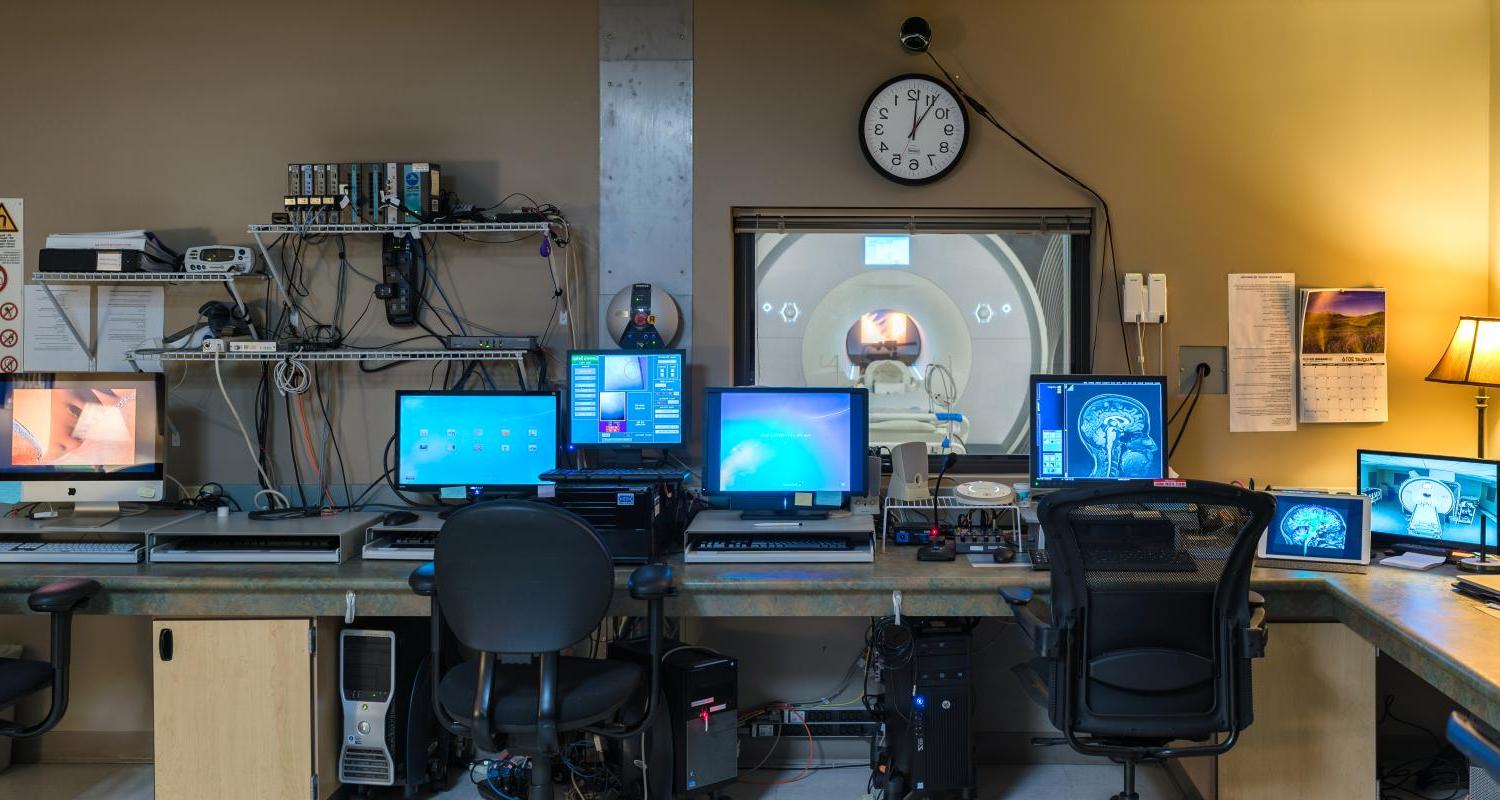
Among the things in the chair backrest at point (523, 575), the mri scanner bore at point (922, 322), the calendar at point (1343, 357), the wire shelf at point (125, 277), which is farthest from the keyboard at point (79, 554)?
the calendar at point (1343, 357)

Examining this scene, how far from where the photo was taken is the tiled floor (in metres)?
2.77

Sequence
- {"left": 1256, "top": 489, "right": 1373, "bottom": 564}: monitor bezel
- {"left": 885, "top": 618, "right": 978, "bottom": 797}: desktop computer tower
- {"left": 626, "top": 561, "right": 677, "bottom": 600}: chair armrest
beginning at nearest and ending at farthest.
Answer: {"left": 626, "top": 561, "right": 677, "bottom": 600}: chair armrest, {"left": 1256, "top": 489, "right": 1373, "bottom": 564}: monitor bezel, {"left": 885, "top": 618, "right": 978, "bottom": 797}: desktop computer tower

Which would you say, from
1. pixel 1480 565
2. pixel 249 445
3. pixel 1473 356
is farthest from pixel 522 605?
pixel 1473 356

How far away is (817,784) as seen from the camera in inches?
112

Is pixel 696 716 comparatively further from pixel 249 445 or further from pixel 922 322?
pixel 249 445

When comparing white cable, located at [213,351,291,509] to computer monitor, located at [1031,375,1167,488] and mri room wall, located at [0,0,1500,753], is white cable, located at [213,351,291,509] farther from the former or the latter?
computer monitor, located at [1031,375,1167,488]

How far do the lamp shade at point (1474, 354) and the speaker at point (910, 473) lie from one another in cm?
167

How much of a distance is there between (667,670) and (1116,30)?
2547 millimetres

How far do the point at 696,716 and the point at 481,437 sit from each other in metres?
1.09

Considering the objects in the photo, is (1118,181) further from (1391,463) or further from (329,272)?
(329,272)

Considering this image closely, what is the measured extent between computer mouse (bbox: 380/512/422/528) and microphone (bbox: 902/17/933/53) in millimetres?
2212

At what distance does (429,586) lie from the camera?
2.16 metres

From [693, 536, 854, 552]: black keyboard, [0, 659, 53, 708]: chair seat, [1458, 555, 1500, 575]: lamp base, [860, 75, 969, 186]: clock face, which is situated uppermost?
[860, 75, 969, 186]: clock face

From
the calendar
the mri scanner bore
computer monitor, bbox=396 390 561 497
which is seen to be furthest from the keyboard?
the calendar
